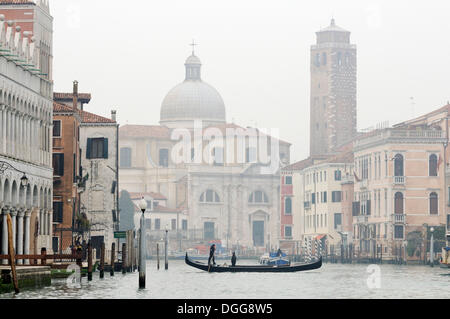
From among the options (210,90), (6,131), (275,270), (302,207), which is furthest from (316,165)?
(6,131)

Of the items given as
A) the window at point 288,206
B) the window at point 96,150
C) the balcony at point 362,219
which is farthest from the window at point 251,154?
the window at point 96,150

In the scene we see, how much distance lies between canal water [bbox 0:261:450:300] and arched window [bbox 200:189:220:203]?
7514 cm

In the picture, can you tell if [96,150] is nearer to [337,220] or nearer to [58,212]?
[58,212]

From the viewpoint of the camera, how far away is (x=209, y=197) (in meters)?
138

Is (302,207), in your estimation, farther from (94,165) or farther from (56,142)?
(56,142)

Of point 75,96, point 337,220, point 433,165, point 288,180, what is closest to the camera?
point 75,96

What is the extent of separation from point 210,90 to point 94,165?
3251 inches

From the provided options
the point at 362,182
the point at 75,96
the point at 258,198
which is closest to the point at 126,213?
the point at 258,198

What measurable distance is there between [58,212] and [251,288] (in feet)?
48.2

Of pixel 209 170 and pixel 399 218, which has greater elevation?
pixel 209 170

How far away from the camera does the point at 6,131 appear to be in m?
50.1

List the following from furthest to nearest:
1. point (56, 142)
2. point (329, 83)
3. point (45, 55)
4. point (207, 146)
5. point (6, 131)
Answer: point (207, 146), point (329, 83), point (56, 142), point (45, 55), point (6, 131)

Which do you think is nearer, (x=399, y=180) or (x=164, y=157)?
(x=399, y=180)

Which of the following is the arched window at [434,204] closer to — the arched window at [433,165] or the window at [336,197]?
the arched window at [433,165]
